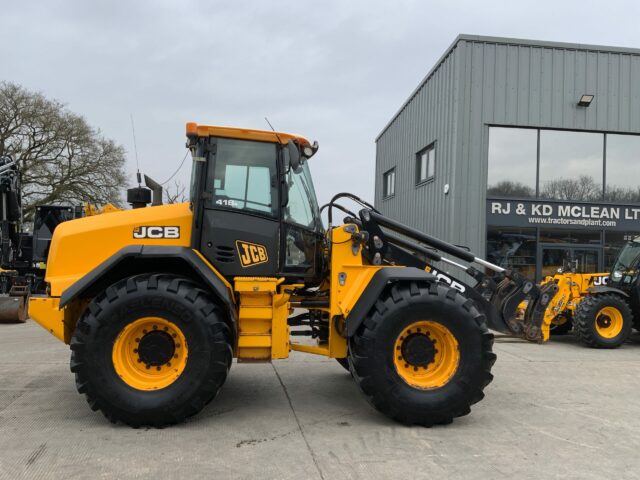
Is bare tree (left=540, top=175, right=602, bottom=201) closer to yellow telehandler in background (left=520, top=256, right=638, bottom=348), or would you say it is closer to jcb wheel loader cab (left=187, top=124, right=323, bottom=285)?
yellow telehandler in background (left=520, top=256, right=638, bottom=348)

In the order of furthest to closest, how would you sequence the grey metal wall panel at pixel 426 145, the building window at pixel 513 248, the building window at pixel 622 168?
the building window at pixel 622 168 < the grey metal wall panel at pixel 426 145 < the building window at pixel 513 248

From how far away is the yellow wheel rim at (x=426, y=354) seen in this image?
4.59 m

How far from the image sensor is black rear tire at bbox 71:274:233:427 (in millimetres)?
4258

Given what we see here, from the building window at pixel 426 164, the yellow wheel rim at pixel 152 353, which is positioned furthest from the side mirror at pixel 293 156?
the building window at pixel 426 164

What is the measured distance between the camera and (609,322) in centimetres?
936

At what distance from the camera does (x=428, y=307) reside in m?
4.53

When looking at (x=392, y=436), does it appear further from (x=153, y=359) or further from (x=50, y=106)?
(x=50, y=106)

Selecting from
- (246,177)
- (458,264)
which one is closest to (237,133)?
(246,177)

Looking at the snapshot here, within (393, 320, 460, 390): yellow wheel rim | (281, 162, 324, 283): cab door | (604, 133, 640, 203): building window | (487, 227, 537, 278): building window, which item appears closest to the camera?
(393, 320, 460, 390): yellow wheel rim

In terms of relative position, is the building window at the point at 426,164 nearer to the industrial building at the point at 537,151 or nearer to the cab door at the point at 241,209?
the industrial building at the point at 537,151

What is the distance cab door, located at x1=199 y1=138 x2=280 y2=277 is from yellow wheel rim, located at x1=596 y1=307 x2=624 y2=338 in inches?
284

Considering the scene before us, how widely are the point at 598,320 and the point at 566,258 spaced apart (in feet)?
19.2

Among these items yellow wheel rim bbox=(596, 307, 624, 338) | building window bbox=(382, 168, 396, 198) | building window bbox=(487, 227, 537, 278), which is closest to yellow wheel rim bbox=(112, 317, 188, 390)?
yellow wheel rim bbox=(596, 307, 624, 338)

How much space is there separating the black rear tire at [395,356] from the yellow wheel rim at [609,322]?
5927mm
